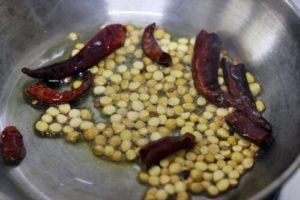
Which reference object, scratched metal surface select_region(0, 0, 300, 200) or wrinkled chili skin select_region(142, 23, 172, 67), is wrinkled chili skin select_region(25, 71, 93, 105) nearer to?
scratched metal surface select_region(0, 0, 300, 200)

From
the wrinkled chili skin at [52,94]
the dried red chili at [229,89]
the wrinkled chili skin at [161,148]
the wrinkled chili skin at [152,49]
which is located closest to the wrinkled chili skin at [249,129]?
the dried red chili at [229,89]

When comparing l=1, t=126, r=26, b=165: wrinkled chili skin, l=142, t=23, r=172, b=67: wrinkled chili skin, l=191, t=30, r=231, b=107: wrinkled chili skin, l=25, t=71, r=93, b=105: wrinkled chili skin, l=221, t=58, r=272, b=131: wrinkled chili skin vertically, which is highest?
l=221, t=58, r=272, b=131: wrinkled chili skin

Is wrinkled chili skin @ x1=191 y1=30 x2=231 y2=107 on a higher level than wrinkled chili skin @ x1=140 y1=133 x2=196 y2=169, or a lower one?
higher

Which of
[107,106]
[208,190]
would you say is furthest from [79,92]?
[208,190]

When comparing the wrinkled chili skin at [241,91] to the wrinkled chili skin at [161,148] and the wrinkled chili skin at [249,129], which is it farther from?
the wrinkled chili skin at [161,148]

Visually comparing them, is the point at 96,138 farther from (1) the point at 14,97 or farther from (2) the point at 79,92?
(1) the point at 14,97

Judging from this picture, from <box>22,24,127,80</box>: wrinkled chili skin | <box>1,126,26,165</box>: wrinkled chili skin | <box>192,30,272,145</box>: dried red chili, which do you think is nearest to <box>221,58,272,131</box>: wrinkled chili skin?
<box>192,30,272,145</box>: dried red chili
